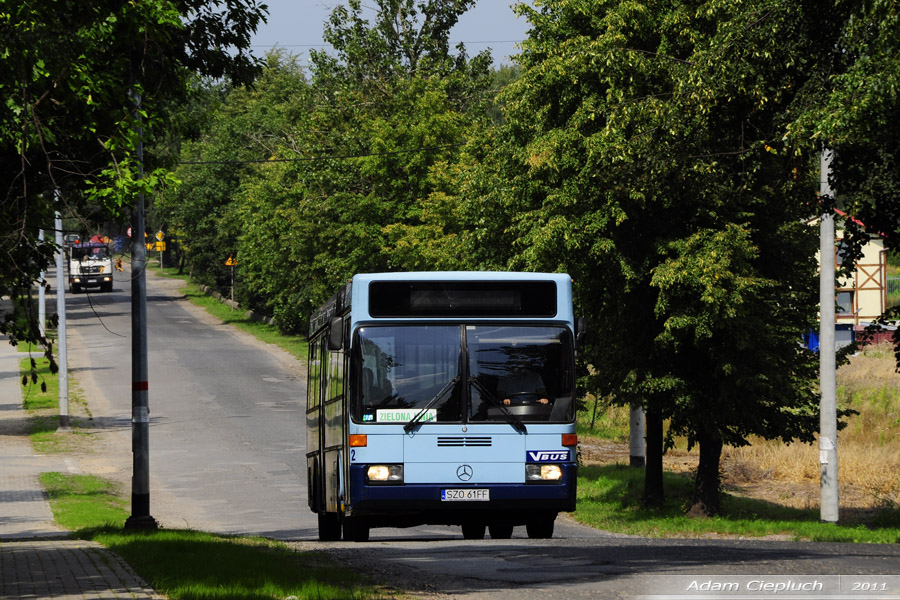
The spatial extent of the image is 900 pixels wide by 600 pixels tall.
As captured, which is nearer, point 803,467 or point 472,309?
point 472,309

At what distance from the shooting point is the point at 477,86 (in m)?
61.2

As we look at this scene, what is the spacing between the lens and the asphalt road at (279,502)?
10062 mm

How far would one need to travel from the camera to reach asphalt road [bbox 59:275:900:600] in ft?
33.0

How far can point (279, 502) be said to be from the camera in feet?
86.8

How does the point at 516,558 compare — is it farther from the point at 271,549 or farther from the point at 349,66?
the point at 349,66

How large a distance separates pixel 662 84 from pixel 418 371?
1361 cm

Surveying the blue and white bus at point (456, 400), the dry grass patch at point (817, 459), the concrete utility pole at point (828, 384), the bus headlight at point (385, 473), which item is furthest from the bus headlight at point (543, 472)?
the dry grass patch at point (817, 459)

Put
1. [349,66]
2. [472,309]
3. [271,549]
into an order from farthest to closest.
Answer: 1. [349,66]
2. [271,549]
3. [472,309]

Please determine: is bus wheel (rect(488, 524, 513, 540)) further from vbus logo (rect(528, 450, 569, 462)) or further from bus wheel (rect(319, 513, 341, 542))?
vbus logo (rect(528, 450, 569, 462))

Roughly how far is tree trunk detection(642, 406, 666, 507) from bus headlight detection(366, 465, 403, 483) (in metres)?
14.6

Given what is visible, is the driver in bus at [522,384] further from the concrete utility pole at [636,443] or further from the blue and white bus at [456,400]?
the concrete utility pole at [636,443]

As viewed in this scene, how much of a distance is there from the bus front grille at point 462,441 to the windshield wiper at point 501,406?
11.5 inches

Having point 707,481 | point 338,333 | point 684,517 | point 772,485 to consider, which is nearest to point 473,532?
point 338,333

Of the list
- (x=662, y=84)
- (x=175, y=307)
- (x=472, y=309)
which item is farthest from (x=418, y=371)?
(x=175, y=307)
